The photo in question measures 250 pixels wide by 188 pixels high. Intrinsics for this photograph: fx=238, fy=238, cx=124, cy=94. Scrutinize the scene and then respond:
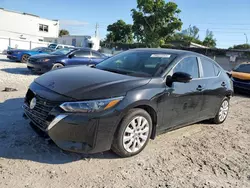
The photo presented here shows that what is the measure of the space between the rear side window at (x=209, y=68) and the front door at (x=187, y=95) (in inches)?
10.5

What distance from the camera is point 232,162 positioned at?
12.1 ft

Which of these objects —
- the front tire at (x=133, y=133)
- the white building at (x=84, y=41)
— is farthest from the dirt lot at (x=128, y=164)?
the white building at (x=84, y=41)

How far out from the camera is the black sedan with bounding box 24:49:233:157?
9.73 ft

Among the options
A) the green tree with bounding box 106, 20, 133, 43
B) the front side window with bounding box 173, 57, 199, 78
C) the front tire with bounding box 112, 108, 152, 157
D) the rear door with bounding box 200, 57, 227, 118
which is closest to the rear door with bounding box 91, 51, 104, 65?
the rear door with bounding box 200, 57, 227, 118

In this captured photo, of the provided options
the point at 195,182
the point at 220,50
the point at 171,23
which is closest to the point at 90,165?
the point at 195,182

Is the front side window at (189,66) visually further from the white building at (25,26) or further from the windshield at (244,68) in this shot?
the white building at (25,26)

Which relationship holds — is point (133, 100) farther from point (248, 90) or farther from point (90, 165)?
point (248, 90)

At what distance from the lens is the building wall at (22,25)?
3650 cm

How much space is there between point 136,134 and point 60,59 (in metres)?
7.78

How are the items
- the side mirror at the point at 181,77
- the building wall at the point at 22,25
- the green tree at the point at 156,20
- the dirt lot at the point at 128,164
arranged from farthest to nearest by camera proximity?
the building wall at the point at 22,25, the green tree at the point at 156,20, the side mirror at the point at 181,77, the dirt lot at the point at 128,164

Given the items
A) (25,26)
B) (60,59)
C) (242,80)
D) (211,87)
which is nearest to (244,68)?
(242,80)

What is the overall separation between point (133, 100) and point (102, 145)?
→ 0.72m

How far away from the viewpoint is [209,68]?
16.3 ft

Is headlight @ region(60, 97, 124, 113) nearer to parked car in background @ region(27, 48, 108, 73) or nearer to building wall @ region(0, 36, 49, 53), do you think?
parked car in background @ region(27, 48, 108, 73)
